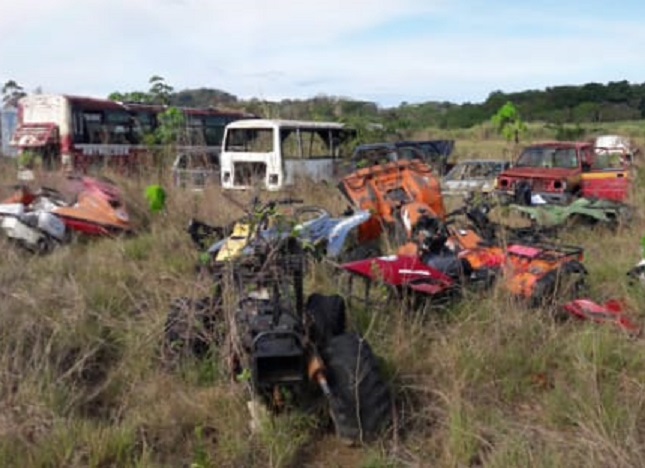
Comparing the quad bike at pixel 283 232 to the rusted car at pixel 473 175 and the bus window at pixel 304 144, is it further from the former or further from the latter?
the rusted car at pixel 473 175

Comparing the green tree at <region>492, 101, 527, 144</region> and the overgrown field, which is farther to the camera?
the green tree at <region>492, 101, 527, 144</region>

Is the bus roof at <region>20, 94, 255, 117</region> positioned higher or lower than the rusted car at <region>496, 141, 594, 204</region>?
higher

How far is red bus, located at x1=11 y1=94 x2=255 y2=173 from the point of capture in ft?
50.0

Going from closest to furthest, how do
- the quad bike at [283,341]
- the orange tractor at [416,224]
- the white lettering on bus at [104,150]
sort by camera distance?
the quad bike at [283,341] → the orange tractor at [416,224] → the white lettering on bus at [104,150]

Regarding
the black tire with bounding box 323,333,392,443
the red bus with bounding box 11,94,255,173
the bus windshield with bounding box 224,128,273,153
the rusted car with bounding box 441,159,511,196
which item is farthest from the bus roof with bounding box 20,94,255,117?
the black tire with bounding box 323,333,392,443

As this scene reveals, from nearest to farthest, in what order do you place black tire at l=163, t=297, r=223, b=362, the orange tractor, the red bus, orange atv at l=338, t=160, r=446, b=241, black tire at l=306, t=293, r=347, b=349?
1. black tire at l=306, t=293, r=347, b=349
2. black tire at l=163, t=297, r=223, b=362
3. the orange tractor
4. orange atv at l=338, t=160, r=446, b=241
5. the red bus

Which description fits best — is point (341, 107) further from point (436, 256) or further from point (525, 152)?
point (436, 256)

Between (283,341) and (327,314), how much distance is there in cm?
116

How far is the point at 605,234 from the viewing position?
874 centimetres

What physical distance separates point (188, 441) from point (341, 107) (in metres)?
13.5

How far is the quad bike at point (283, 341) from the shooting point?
10.4 feet

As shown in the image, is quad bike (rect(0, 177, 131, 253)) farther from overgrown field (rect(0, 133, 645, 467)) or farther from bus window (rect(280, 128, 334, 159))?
bus window (rect(280, 128, 334, 159))

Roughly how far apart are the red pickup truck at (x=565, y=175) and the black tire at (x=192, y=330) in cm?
717

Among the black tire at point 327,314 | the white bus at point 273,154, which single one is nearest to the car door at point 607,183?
the white bus at point 273,154
